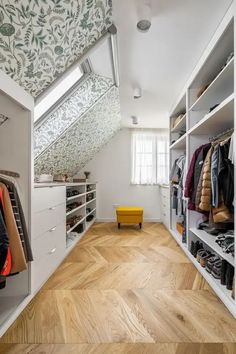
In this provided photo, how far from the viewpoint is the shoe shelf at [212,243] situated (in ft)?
5.21

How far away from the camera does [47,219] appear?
1.94 meters

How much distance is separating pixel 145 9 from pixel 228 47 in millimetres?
800

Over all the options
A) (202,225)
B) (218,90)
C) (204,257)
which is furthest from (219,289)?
(218,90)

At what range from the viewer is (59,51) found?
1.57 m

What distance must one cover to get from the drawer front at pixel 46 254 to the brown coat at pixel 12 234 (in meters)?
0.40

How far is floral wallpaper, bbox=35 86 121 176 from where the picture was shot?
312 centimetres

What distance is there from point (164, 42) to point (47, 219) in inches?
72.7

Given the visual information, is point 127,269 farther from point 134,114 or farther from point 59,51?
point 134,114

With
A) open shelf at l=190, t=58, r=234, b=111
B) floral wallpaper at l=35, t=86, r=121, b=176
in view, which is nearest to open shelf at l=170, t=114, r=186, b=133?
open shelf at l=190, t=58, r=234, b=111

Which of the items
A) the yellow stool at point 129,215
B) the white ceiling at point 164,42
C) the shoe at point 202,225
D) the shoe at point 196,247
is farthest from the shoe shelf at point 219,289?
the white ceiling at point 164,42

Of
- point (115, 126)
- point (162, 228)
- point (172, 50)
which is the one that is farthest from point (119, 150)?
point (172, 50)

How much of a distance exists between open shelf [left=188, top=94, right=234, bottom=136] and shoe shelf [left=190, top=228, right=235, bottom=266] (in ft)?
3.62

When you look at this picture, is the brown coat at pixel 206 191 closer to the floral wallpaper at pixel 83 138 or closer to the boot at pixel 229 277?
Result: the boot at pixel 229 277

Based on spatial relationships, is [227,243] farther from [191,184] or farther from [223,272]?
[191,184]
